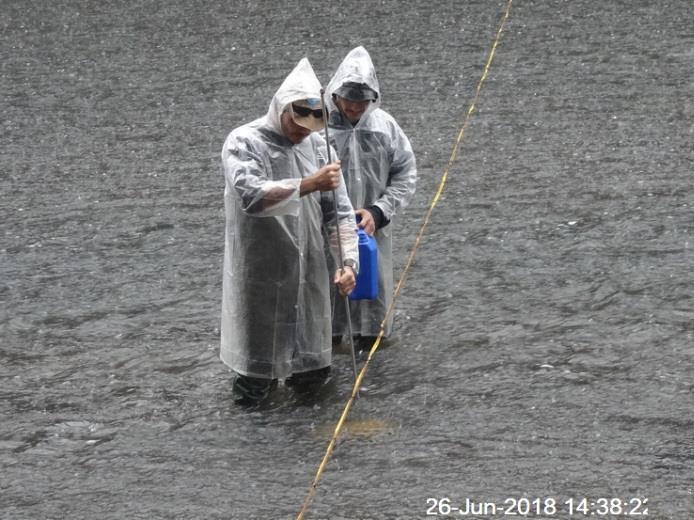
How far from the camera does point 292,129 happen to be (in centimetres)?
607

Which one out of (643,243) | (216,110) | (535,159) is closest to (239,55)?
(216,110)

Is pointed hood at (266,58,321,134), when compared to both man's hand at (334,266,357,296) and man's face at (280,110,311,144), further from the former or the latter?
man's hand at (334,266,357,296)

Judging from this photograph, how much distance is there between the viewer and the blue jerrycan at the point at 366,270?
21.1ft

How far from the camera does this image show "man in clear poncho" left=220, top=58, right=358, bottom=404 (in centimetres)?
598

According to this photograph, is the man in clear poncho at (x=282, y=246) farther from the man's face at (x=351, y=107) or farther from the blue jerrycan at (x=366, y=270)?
the man's face at (x=351, y=107)

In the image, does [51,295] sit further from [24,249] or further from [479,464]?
[479,464]

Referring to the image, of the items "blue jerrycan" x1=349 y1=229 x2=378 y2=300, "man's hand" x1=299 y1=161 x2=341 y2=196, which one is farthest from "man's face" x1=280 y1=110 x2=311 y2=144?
"blue jerrycan" x1=349 y1=229 x2=378 y2=300

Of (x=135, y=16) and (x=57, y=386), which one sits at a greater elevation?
(x=135, y=16)

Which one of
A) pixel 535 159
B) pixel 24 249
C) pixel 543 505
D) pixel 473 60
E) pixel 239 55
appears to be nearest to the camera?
pixel 543 505

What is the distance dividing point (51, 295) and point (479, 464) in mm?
3386

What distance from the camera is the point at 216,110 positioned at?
12.6m
